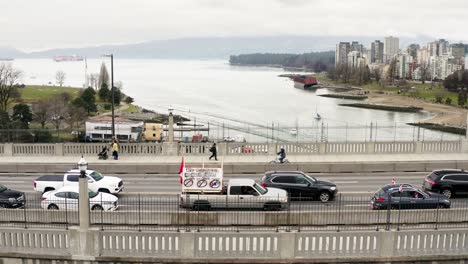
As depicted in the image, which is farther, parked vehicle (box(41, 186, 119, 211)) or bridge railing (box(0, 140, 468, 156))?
bridge railing (box(0, 140, 468, 156))

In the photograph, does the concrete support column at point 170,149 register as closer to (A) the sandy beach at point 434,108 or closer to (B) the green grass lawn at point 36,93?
(A) the sandy beach at point 434,108

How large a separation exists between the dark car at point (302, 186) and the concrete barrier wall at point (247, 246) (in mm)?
5661

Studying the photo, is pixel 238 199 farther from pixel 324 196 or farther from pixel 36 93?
pixel 36 93

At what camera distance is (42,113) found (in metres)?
68.1

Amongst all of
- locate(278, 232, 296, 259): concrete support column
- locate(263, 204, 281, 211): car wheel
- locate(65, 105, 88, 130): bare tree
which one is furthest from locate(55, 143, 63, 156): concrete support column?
locate(65, 105, 88, 130): bare tree

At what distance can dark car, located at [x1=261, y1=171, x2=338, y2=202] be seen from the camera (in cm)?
2031

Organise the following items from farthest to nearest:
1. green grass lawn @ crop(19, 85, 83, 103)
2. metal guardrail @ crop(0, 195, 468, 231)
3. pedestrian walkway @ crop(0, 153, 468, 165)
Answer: green grass lawn @ crop(19, 85, 83, 103) < pedestrian walkway @ crop(0, 153, 468, 165) < metal guardrail @ crop(0, 195, 468, 231)

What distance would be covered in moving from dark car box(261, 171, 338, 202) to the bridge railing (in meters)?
8.05

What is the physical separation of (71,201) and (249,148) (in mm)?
13084

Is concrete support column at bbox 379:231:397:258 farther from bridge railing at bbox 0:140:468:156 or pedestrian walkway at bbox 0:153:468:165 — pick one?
bridge railing at bbox 0:140:468:156

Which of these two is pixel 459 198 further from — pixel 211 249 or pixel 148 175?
pixel 148 175

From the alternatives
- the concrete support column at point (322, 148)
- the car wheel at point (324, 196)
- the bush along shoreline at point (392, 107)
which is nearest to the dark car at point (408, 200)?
the car wheel at point (324, 196)

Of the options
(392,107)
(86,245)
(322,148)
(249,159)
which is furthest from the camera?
(392,107)

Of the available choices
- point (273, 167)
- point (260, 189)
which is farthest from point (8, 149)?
point (260, 189)
